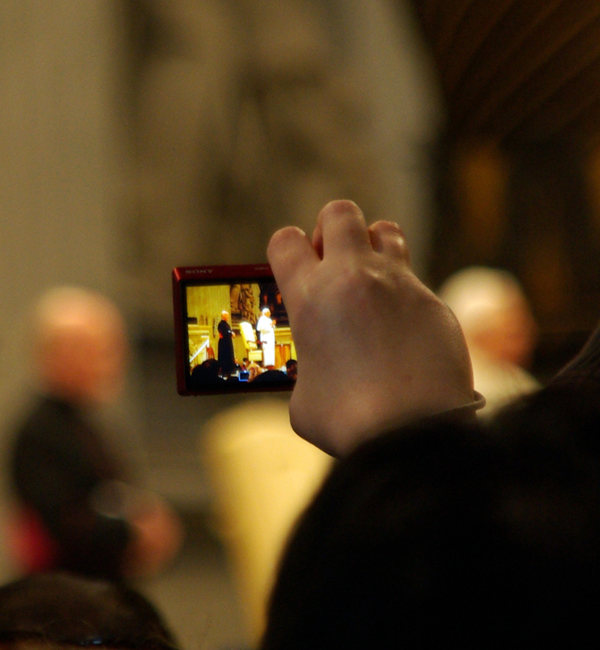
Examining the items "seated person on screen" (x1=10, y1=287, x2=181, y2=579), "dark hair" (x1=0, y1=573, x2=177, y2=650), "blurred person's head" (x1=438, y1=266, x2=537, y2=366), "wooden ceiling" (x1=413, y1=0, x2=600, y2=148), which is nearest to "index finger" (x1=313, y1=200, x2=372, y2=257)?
"dark hair" (x1=0, y1=573, x2=177, y2=650)

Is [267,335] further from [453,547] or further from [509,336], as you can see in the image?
[509,336]

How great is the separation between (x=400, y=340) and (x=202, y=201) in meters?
2.98

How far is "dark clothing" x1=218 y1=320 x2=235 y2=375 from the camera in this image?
Result: 0.60m

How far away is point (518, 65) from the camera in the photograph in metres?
2.79

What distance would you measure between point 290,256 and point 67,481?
920 millimetres

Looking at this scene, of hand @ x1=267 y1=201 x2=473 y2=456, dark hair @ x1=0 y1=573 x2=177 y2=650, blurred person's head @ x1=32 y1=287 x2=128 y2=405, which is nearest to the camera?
hand @ x1=267 y1=201 x2=473 y2=456

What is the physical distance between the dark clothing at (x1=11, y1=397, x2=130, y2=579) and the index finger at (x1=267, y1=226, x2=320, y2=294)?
0.81 m

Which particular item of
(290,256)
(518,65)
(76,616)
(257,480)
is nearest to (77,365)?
(257,480)

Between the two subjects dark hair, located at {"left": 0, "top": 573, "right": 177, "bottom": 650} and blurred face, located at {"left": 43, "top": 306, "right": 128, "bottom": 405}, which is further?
blurred face, located at {"left": 43, "top": 306, "right": 128, "bottom": 405}

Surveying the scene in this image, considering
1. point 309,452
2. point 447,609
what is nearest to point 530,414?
point 447,609

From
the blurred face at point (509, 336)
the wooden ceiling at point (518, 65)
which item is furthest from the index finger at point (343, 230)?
the wooden ceiling at point (518, 65)

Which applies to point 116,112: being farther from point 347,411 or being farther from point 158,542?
point 347,411

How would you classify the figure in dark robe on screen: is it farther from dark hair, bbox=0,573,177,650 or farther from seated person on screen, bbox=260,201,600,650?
seated person on screen, bbox=260,201,600,650

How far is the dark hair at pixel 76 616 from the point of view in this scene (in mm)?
534
